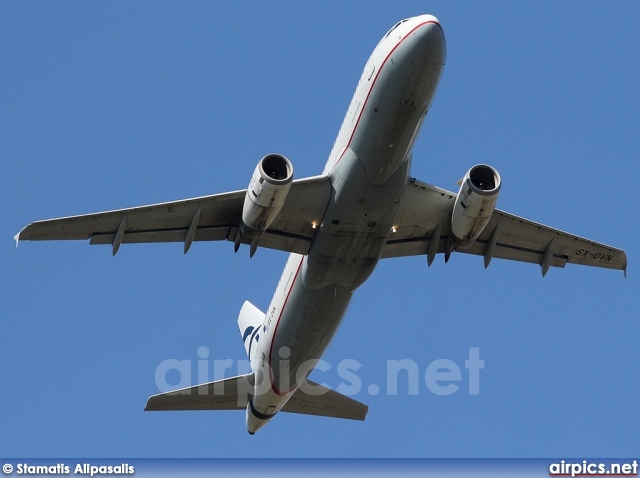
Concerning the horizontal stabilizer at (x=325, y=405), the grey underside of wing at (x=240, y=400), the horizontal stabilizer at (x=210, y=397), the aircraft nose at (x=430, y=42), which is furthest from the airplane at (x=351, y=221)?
the horizontal stabilizer at (x=325, y=405)

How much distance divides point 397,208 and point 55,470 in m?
11.7

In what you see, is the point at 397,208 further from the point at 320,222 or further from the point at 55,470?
the point at 55,470

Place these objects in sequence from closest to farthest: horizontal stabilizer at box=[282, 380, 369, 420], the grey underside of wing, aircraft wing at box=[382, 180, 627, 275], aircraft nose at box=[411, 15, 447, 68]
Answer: aircraft nose at box=[411, 15, 447, 68], aircraft wing at box=[382, 180, 627, 275], the grey underside of wing, horizontal stabilizer at box=[282, 380, 369, 420]

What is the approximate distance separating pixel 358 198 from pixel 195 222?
4.86 m

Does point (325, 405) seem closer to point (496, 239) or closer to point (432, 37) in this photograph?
point (496, 239)

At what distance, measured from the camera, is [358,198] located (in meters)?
32.8

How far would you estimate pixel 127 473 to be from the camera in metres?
32.1

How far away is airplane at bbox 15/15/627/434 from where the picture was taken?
31.5 meters

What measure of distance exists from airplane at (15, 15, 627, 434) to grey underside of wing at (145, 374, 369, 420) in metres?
1.56

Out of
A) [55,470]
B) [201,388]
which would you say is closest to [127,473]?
[55,470]

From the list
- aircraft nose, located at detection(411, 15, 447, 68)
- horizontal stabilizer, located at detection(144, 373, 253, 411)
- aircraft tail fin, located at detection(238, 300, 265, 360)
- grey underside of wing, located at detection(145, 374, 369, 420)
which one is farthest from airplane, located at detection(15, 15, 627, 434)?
grey underside of wing, located at detection(145, 374, 369, 420)

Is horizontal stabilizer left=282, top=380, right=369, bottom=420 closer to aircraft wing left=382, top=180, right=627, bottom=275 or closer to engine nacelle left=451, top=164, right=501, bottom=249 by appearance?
aircraft wing left=382, top=180, right=627, bottom=275

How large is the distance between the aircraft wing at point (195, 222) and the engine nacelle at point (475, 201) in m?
3.89

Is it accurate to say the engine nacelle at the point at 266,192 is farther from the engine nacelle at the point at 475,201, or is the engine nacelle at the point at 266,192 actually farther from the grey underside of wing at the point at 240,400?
the grey underside of wing at the point at 240,400
